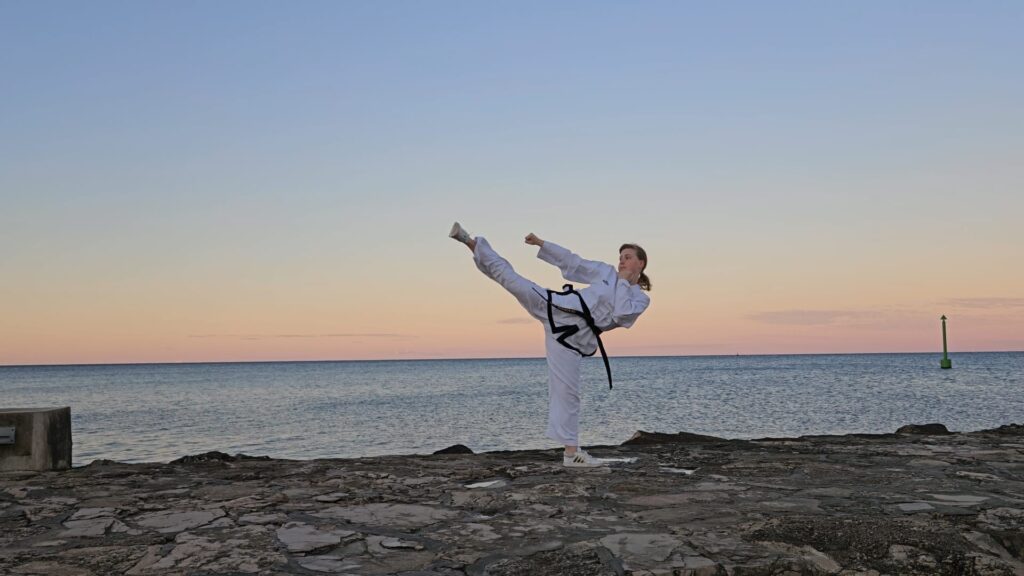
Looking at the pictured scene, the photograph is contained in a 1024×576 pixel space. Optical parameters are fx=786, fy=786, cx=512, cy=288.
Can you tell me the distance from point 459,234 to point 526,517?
2454 mm

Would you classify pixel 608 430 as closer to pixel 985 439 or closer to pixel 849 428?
pixel 849 428

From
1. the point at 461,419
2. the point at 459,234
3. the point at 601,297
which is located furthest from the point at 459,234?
the point at 461,419

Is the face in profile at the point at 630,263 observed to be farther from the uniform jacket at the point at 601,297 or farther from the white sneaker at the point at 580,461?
the white sneaker at the point at 580,461

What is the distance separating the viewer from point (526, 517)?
4676 millimetres

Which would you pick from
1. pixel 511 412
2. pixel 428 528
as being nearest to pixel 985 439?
pixel 428 528

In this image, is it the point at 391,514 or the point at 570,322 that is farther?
the point at 570,322

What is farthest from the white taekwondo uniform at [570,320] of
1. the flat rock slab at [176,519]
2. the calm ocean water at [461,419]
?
the calm ocean water at [461,419]

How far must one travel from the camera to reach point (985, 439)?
8.55 m

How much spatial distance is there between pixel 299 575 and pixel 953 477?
4923 millimetres

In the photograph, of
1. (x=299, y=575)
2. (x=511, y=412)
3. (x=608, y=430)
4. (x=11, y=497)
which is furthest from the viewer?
(x=511, y=412)

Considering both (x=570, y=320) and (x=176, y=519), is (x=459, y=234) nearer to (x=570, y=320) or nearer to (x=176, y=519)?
(x=570, y=320)

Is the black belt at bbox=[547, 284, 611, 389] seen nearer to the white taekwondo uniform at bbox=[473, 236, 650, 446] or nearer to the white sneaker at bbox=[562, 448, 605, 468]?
the white taekwondo uniform at bbox=[473, 236, 650, 446]

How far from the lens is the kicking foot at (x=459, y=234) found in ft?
20.5

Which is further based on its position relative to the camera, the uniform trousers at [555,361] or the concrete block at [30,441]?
the concrete block at [30,441]
